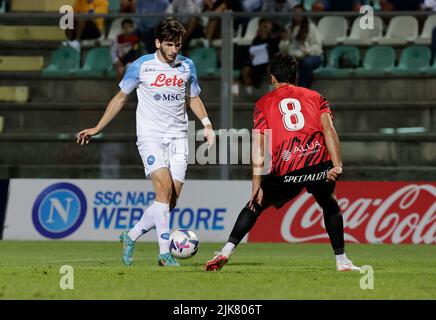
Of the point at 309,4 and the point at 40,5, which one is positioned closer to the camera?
the point at 309,4

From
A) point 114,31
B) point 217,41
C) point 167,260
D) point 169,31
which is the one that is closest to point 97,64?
point 114,31

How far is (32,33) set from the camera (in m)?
20.1

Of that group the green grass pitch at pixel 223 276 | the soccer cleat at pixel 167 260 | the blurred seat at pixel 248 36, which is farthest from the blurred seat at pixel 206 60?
the soccer cleat at pixel 167 260

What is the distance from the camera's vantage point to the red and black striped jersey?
11.4 meters

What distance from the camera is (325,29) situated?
64.0 feet

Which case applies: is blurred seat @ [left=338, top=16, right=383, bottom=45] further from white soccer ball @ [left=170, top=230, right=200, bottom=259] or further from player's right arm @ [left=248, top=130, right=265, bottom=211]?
player's right arm @ [left=248, top=130, right=265, bottom=211]

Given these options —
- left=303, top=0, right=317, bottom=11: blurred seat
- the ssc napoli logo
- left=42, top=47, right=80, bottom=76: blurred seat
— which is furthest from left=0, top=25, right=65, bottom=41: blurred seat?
the ssc napoli logo

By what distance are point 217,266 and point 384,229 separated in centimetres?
727

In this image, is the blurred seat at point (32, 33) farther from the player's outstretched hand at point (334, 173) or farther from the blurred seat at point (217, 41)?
the player's outstretched hand at point (334, 173)

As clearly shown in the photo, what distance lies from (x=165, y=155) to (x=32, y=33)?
8.30 metres

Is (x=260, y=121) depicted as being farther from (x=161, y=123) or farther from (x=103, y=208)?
(x=103, y=208)

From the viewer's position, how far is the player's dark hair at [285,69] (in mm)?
11500

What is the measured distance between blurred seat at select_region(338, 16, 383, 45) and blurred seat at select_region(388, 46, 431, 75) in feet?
1.84
